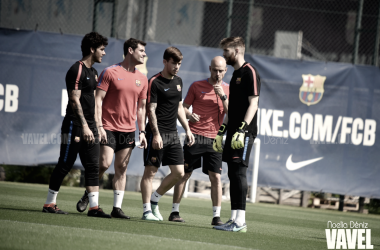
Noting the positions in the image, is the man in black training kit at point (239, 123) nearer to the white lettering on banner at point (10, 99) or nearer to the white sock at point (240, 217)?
the white sock at point (240, 217)

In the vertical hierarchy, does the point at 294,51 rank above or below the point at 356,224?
above

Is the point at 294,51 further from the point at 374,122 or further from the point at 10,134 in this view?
the point at 10,134

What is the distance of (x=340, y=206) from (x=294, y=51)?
702cm

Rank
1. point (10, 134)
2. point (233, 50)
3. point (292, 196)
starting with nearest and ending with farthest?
point (233, 50) < point (10, 134) < point (292, 196)

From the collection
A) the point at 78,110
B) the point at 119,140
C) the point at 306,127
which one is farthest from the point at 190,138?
the point at 306,127

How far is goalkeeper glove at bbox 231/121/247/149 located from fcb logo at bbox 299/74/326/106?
6184mm

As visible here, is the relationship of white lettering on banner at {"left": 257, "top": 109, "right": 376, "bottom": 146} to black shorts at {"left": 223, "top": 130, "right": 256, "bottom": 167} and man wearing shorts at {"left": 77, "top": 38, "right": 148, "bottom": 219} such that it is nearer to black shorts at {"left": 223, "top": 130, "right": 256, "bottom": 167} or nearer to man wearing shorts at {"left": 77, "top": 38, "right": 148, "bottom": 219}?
man wearing shorts at {"left": 77, "top": 38, "right": 148, "bottom": 219}

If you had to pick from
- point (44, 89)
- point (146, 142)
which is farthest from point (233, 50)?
point (44, 89)

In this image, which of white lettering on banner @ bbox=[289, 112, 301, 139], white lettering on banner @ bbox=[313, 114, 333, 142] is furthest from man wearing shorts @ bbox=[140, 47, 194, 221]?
white lettering on banner @ bbox=[313, 114, 333, 142]

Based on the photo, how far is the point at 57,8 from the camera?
1193cm

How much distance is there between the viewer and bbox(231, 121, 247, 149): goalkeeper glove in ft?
16.5

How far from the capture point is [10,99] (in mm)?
10250

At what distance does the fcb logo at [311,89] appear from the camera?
1090 centimetres

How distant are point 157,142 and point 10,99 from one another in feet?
18.8
